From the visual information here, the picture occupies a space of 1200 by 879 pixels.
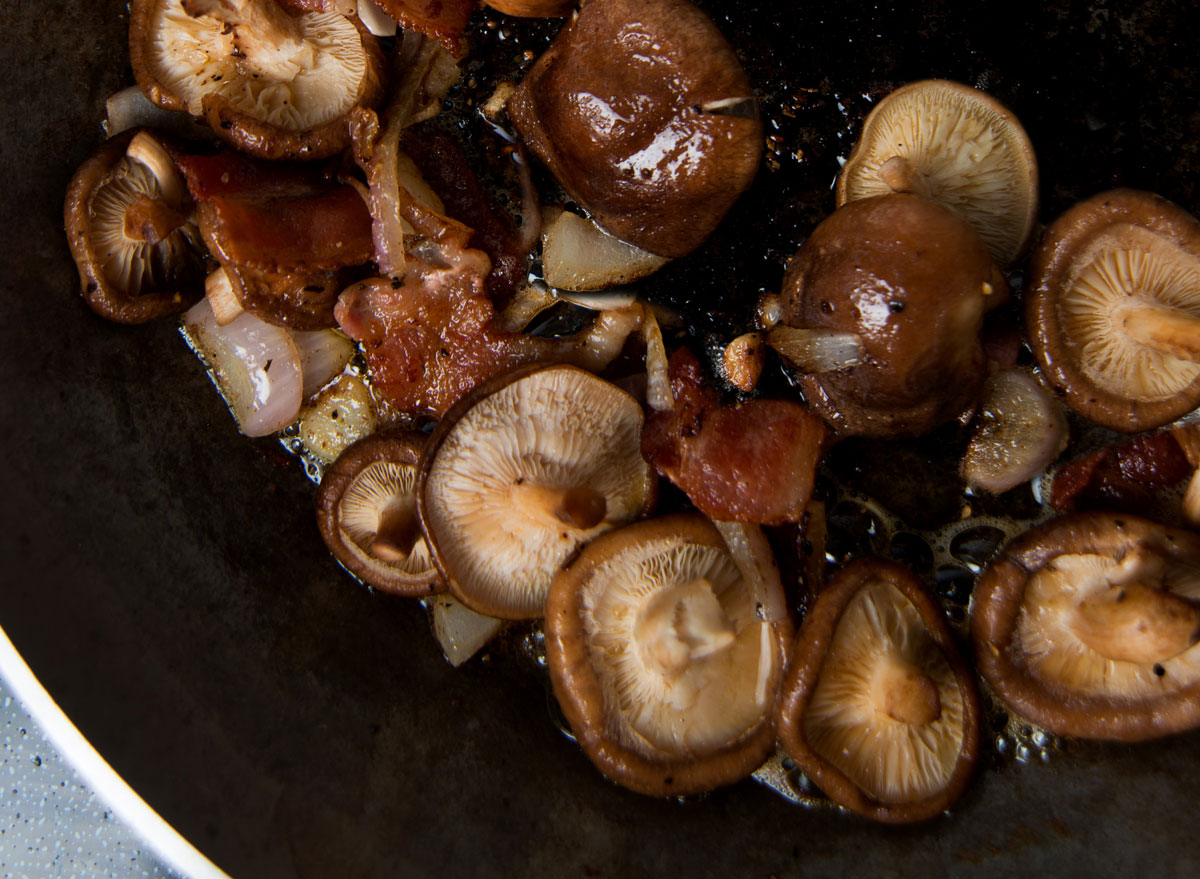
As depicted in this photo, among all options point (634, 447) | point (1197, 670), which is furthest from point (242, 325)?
point (1197, 670)

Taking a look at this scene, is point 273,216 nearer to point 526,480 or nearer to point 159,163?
point 159,163

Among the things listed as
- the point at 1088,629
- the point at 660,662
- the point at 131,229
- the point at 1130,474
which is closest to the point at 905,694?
the point at 1088,629

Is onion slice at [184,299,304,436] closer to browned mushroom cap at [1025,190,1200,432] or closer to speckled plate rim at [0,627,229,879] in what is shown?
speckled plate rim at [0,627,229,879]

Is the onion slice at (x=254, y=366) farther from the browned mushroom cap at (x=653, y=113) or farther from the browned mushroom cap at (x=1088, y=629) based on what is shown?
the browned mushroom cap at (x=1088, y=629)

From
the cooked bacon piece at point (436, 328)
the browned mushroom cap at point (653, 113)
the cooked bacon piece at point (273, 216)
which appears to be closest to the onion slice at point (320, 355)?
the cooked bacon piece at point (436, 328)

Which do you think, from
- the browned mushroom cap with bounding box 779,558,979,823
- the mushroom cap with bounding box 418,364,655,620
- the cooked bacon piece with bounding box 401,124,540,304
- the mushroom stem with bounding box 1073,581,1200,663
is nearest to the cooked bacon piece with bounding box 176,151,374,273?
the cooked bacon piece with bounding box 401,124,540,304
